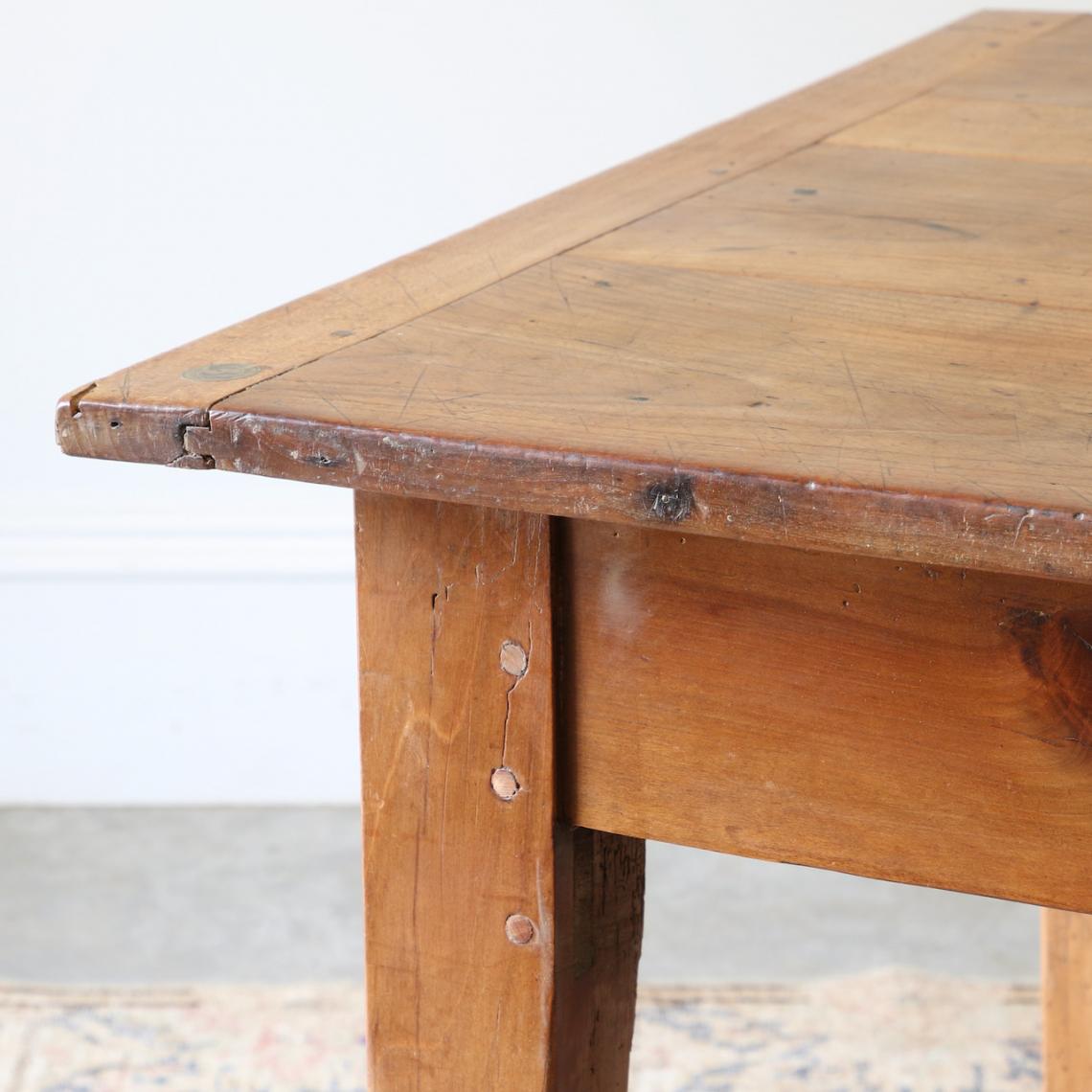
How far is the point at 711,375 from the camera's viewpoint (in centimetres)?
45

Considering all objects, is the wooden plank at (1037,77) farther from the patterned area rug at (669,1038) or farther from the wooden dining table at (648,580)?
the patterned area rug at (669,1038)

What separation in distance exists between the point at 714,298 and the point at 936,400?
0.12 meters

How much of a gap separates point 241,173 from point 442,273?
1129mm

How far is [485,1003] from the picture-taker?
0.51 meters

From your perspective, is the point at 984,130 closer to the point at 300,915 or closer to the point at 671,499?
the point at 671,499

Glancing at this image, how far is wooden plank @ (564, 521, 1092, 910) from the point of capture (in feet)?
1.38

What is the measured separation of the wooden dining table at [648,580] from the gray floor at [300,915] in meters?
0.97

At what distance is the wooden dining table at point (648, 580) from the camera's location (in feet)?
1.29

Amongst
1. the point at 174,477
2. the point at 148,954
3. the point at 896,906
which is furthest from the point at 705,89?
the point at 148,954

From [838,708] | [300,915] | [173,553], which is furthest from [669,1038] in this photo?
[838,708]

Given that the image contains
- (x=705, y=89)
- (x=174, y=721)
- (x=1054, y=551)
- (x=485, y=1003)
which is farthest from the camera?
(x=174, y=721)

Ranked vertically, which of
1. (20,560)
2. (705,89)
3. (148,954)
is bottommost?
(148,954)

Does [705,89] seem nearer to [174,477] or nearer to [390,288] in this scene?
[174,477]

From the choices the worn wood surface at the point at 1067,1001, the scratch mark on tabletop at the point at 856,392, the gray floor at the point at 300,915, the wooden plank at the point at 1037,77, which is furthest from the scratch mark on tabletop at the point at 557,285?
the gray floor at the point at 300,915
